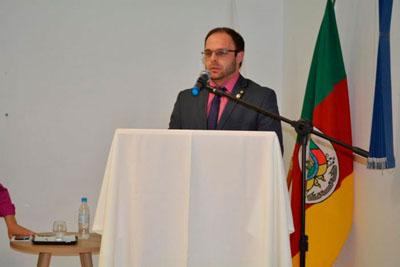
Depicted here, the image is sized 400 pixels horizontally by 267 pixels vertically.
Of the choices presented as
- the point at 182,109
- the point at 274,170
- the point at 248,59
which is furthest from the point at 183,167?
the point at 248,59

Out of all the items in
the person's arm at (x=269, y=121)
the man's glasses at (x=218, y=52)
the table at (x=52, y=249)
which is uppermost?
the man's glasses at (x=218, y=52)

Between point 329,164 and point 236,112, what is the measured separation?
0.81 meters

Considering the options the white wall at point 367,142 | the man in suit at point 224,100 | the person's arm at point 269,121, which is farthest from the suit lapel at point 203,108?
the white wall at point 367,142

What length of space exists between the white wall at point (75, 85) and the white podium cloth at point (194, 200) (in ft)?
6.92

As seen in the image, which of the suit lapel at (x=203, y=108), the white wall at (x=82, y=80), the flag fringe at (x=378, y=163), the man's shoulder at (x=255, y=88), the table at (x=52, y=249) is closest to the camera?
the flag fringe at (x=378, y=163)

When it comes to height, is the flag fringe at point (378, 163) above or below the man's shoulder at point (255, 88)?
below

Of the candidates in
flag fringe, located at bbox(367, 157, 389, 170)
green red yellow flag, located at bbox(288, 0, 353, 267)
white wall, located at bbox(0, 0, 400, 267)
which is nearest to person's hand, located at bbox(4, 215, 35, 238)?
white wall, located at bbox(0, 0, 400, 267)

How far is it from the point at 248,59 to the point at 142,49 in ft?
2.68

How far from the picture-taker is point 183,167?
1711mm

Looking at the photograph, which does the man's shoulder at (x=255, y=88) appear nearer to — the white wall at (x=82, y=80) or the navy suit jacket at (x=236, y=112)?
the navy suit jacket at (x=236, y=112)

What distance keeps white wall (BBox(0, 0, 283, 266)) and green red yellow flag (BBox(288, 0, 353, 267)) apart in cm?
119

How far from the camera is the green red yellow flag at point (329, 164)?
113 inches

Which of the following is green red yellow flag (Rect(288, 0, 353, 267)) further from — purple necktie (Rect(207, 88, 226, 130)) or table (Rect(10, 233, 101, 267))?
table (Rect(10, 233, 101, 267))

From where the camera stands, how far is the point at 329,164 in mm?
2920
